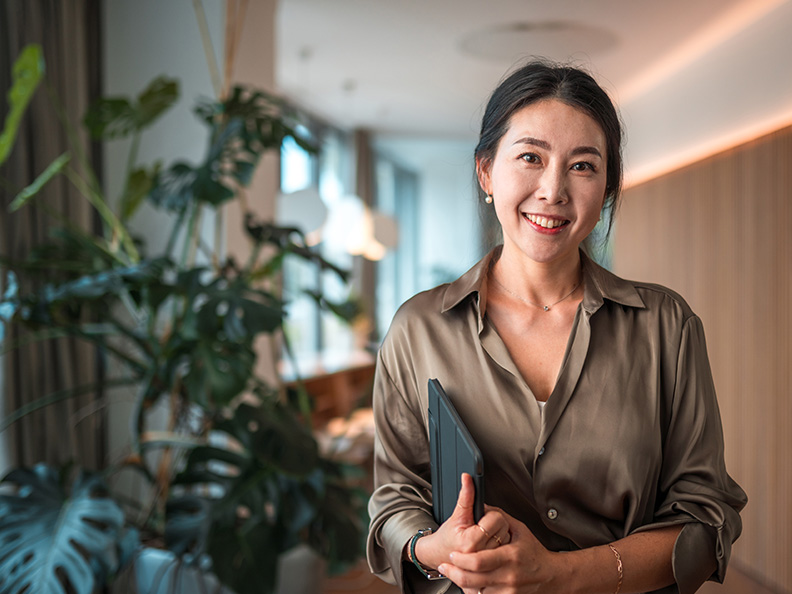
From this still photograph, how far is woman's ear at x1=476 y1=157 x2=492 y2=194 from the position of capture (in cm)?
96

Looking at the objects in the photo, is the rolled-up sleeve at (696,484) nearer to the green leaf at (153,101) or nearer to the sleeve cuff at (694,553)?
the sleeve cuff at (694,553)

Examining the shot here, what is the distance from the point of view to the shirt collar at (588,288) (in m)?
0.94

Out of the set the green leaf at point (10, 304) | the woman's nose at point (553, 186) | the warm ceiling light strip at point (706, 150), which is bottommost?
the green leaf at point (10, 304)

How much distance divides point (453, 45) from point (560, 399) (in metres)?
4.09

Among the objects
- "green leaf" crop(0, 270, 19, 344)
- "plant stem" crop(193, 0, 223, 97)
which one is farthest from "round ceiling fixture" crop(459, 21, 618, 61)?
"green leaf" crop(0, 270, 19, 344)

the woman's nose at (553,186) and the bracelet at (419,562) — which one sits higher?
the woman's nose at (553,186)

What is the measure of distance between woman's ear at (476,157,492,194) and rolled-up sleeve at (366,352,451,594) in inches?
11.4

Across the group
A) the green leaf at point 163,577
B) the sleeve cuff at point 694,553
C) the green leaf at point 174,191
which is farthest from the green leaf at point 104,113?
the sleeve cuff at point 694,553

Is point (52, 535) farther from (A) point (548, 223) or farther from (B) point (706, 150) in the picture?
(B) point (706, 150)

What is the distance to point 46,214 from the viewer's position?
114 inches

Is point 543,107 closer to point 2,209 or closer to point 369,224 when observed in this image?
point 2,209

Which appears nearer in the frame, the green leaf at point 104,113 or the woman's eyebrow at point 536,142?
the woman's eyebrow at point 536,142

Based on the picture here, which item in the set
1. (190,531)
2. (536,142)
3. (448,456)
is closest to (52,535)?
(190,531)

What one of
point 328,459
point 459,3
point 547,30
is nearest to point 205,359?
point 328,459
